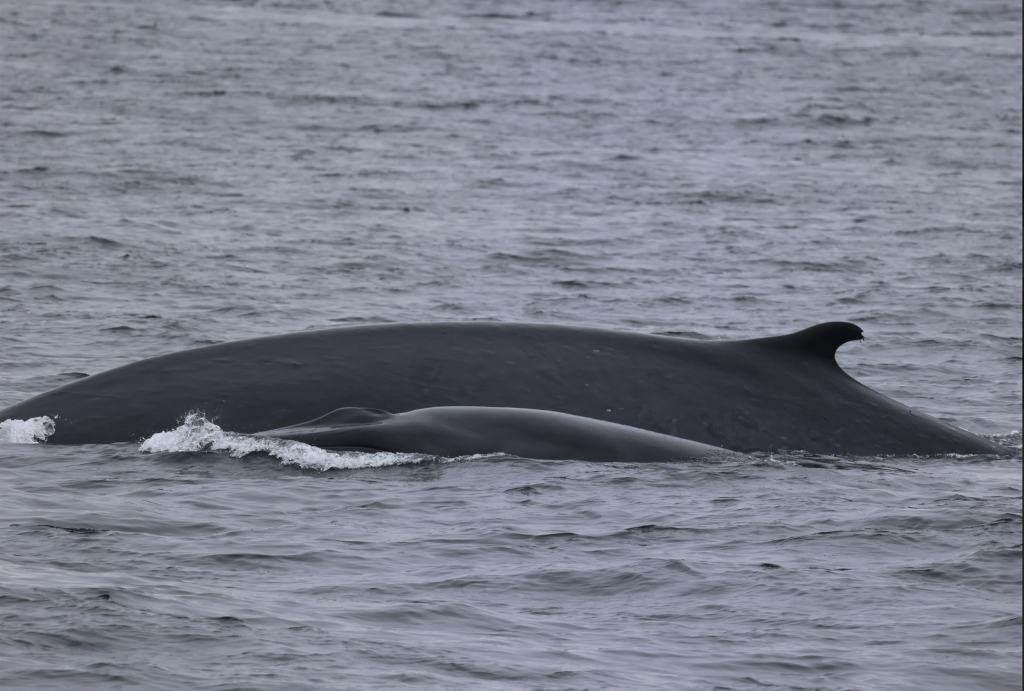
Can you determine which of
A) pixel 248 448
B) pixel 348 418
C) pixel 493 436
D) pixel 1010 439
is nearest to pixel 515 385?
pixel 493 436

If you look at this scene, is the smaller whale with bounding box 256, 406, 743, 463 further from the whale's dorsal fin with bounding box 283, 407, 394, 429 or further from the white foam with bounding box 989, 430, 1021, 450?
the white foam with bounding box 989, 430, 1021, 450

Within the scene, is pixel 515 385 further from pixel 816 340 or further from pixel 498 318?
pixel 498 318

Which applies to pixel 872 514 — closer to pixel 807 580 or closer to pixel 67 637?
pixel 807 580

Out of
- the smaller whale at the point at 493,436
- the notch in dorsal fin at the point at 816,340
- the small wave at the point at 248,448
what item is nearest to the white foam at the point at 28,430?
the small wave at the point at 248,448

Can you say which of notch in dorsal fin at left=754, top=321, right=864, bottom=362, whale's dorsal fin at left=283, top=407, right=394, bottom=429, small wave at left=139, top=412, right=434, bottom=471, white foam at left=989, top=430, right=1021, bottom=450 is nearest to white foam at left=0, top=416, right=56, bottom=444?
small wave at left=139, top=412, right=434, bottom=471

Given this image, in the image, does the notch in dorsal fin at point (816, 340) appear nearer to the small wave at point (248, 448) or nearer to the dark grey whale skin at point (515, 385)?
the dark grey whale skin at point (515, 385)

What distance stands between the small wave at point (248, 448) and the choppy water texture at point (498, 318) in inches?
1.2

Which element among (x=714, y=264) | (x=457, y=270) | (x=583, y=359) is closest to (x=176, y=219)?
(x=457, y=270)

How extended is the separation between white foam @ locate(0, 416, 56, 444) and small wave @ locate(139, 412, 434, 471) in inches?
32.0

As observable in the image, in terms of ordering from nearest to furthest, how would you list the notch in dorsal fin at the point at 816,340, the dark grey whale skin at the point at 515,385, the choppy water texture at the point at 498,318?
the choppy water texture at the point at 498,318
the dark grey whale skin at the point at 515,385
the notch in dorsal fin at the point at 816,340

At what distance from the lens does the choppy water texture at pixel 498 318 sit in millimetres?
8453

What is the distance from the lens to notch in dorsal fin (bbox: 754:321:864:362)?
40.2ft

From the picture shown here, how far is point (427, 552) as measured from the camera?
10.0 meters

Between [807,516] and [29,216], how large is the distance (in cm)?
1860
